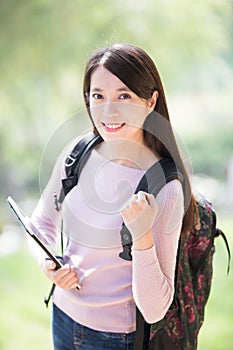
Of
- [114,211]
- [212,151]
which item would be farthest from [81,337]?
[212,151]

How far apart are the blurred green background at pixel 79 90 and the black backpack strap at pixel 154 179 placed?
3.83 feet

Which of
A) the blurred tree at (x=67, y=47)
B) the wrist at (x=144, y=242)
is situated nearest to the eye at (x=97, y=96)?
the wrist at (x=144, y=242)

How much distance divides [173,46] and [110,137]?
54.8 inches

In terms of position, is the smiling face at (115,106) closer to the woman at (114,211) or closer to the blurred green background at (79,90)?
the woman at (114,211)

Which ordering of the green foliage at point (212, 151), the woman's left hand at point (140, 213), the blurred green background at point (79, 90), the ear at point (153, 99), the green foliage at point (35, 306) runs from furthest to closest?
the green foliage at point (212, 151) → the blurred green background at point (79, 90) → the green foliage at point (35, 306) → the ear at point (153, 99) → the woman's left hand at point (140, 213)

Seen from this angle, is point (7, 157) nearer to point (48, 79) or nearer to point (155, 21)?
point (48, 79)

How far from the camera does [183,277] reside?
3.38 feet

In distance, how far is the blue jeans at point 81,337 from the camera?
3.23 feet

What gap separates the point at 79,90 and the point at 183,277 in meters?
1.45

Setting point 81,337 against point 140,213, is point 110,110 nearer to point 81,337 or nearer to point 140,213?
point 140,213

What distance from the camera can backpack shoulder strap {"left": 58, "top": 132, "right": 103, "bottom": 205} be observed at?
1.01 meters

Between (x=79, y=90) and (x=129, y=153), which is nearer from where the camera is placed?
(x=129, y=153)

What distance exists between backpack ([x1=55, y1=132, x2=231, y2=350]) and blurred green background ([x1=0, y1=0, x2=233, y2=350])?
39.5 inches

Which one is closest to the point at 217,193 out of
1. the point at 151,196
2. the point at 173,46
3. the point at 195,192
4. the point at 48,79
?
the point at 173,46
